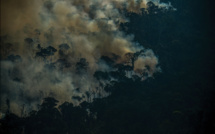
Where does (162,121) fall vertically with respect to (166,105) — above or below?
below

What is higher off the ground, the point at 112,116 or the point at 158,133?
the point at 112,116

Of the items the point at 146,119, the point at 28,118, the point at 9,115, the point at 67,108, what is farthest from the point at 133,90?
the point at 9,115

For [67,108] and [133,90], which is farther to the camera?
[133,90]

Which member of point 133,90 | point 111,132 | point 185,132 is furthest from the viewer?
point 133,90

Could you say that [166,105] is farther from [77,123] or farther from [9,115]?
[9,115]

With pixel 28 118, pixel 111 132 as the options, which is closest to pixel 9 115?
pixel 28 118

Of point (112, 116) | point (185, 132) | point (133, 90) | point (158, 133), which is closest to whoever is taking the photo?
point (185, 132)

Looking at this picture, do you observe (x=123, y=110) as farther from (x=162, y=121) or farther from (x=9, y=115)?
(x=9, y=115)

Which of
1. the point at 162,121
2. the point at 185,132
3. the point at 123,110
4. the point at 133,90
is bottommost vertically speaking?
→ the point at 185,132

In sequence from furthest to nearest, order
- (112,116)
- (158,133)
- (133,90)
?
(133,90)
(112,116)
(158,133)
